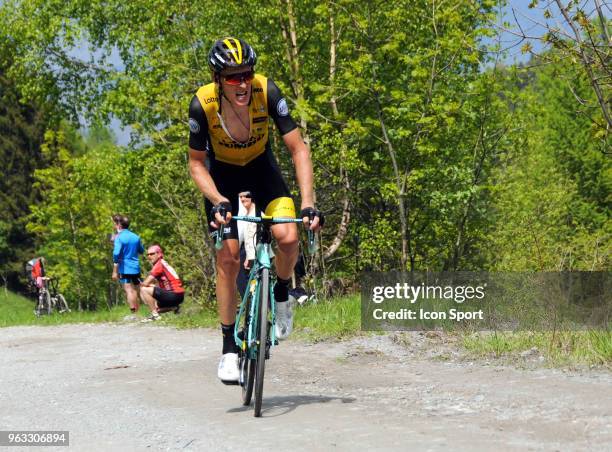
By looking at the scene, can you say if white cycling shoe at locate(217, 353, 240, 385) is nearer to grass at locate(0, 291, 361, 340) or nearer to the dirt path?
the dirt path

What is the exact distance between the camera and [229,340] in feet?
21.6

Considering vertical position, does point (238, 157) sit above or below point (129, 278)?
above

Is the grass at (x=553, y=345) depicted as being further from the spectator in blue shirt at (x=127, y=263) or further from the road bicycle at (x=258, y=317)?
the spectator in blue shirt at (x=127, y=263)

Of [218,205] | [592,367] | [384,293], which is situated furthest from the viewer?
[384,293]

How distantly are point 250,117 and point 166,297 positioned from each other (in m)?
8.83

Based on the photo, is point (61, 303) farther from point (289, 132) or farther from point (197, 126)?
point (289, 132)

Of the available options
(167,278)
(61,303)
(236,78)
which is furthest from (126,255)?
(236,78)

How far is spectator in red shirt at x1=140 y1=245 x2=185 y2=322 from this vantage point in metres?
14.8

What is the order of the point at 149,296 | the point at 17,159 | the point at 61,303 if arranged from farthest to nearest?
the point at 17,159
the point at 61,303
the point at 149,296

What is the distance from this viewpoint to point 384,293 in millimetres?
13328

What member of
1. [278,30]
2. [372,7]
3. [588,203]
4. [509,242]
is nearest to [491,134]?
[509,242]

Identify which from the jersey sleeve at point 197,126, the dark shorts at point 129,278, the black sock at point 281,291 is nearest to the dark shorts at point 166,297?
the dark shorts at point 129,278

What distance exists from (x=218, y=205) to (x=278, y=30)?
500 inches

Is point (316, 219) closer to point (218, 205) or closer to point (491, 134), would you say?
point (218, 205)
